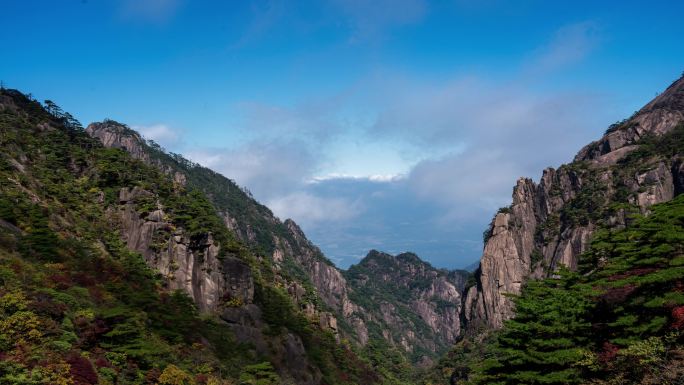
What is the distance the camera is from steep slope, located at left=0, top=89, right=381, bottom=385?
34.4m

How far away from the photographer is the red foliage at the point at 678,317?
95.2 feet

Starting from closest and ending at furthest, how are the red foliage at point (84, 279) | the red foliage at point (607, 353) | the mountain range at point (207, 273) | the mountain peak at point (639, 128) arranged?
the red foliage at point (607, 353)
the mountain range at point (207, 273)
the red foliage at point (84, 279)
the mountain peak at point (639, 128)

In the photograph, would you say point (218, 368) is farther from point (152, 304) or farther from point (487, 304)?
point (487, 304)

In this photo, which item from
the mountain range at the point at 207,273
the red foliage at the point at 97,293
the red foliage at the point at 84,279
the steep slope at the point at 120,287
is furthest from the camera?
the red foliage at the point at 84,279

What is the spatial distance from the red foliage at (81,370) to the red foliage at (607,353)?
31.6 meters

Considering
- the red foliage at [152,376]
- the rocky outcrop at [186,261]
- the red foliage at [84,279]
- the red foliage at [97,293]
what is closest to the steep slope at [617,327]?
the red foliage at [152,376]

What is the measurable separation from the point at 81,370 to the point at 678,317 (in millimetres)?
35561

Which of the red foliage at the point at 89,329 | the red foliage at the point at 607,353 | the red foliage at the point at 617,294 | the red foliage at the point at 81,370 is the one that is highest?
the red foliage at the point at 89,329

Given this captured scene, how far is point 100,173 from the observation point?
8225 centimetres

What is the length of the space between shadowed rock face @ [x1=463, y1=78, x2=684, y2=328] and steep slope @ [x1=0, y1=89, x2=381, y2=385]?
2498 inches

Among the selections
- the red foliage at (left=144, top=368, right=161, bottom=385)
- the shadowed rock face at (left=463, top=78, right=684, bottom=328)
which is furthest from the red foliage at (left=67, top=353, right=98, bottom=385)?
the shadowed rock face at (left=463, top=78, right=684, bottom=328)

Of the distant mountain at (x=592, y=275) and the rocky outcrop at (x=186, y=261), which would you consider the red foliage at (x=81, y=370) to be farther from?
the rocky outcrop at (x=186, y=261)

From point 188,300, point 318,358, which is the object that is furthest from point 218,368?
point 318,358

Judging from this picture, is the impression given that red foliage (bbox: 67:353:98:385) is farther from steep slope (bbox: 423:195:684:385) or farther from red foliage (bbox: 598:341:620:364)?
red foliage (bbox: 598:341:620:364)
